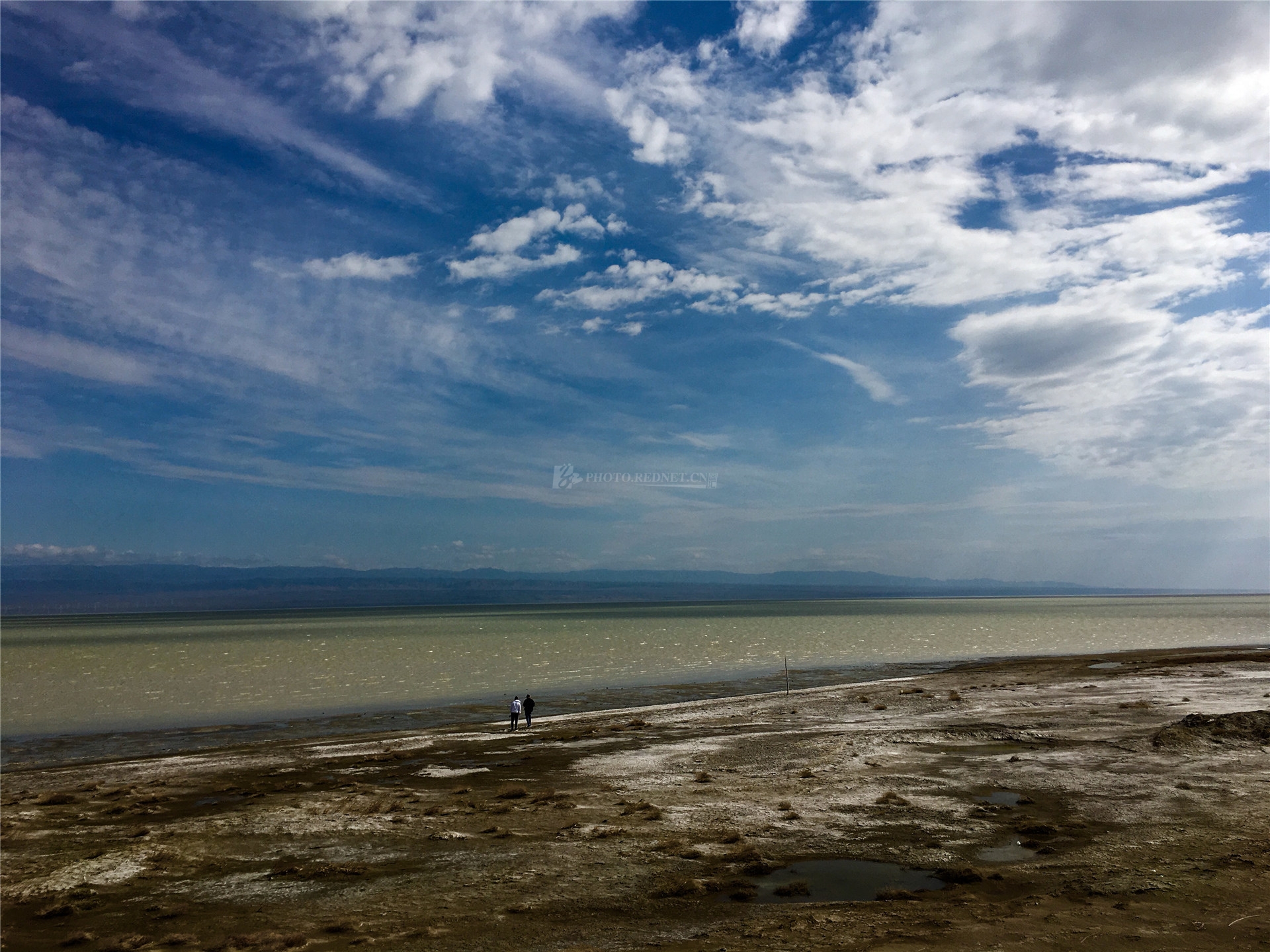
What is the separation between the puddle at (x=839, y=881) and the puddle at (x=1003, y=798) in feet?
18.3

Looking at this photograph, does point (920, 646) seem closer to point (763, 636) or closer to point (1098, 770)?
point (763, 636)

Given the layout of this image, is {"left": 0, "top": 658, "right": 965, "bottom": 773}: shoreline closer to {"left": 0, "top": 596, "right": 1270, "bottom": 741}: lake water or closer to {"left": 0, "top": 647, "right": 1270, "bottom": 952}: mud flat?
{"left": 0, "top": 596, "right": 1270, "bottom": 741}: lake water

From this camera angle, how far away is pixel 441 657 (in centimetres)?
7662

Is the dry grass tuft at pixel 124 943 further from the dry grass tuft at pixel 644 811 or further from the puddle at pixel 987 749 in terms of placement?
the puddle at pixel 987 749

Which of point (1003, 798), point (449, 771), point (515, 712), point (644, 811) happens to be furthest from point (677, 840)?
point (515, 712)

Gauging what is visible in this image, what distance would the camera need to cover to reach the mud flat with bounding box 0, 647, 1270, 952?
12.5 m

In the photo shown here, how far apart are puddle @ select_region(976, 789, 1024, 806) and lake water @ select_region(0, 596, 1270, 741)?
31040 millimetres

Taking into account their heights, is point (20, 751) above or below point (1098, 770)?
below

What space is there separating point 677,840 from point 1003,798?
8.92 metres

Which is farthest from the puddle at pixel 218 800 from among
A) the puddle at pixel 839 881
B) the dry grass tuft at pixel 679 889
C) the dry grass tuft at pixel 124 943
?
the puddle at pixel 839 881

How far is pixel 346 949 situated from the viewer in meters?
12.2

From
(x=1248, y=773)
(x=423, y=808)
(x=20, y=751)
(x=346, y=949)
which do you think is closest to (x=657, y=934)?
(x=346, y=949)

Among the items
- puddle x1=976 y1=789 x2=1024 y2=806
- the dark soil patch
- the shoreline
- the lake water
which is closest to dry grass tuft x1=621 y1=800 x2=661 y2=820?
puddle x1=976 y1=789 x2=1024 y2=806

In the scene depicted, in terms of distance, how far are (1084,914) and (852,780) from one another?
9.98 metres
